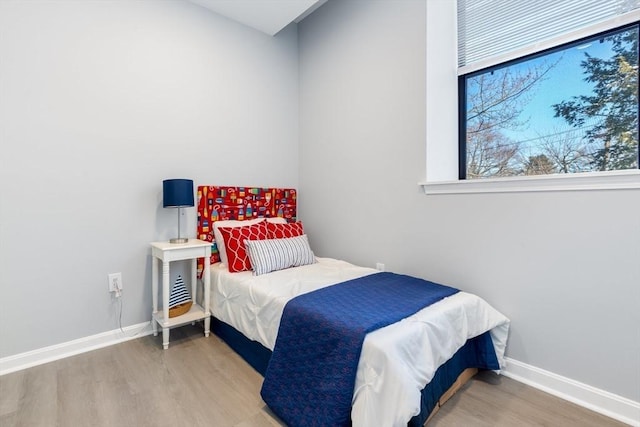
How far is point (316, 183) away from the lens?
3.15 m

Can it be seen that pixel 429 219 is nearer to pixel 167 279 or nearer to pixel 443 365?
pixel 443 365

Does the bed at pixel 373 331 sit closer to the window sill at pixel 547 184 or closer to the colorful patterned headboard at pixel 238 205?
the colorful patterned headboard at pixel 238 205

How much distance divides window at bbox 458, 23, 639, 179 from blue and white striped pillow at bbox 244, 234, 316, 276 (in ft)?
4.69

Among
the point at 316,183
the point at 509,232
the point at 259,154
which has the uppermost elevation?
the point at 259,154

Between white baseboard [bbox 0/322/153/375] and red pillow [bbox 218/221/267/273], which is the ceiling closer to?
red pillow [bbox 218/221/267/273]

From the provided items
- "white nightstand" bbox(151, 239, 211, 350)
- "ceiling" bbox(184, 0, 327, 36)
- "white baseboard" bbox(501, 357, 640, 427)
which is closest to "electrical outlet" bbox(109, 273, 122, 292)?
"white nightstand" bbox(151, 239, 211, 350)

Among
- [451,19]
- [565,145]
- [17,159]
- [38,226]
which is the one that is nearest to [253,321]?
[38,226]

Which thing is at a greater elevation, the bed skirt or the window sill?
the window sill

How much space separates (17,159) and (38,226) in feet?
1.44

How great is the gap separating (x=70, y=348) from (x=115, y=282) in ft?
1.61

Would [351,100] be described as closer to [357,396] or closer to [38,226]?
[357,396]

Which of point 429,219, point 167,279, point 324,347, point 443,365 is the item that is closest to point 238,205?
point 167,279

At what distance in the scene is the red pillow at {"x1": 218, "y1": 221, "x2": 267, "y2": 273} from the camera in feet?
7.73

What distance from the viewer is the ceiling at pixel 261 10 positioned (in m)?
2.55
